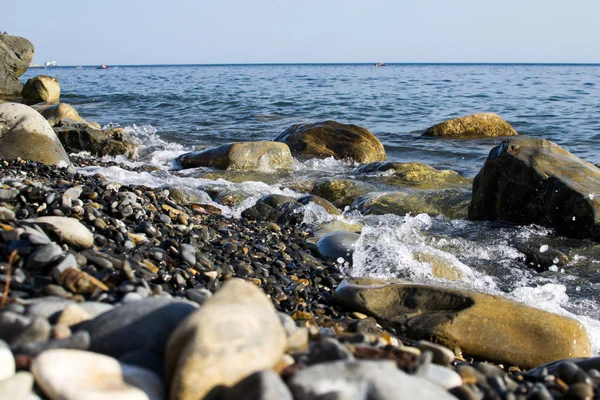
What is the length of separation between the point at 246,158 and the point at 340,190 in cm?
232

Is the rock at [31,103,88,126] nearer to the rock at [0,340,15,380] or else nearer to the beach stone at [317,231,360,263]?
the beach stone at [317,231,360,263]

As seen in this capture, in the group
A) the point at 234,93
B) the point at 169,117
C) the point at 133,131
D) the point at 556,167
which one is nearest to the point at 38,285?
the point at 556,167

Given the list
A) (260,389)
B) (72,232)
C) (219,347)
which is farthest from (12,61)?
(260,389)

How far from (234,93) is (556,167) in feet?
69.6

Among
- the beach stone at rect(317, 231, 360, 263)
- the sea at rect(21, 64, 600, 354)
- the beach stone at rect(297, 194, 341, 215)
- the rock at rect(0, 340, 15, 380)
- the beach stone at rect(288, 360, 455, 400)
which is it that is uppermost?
the rock at rect(0, 340, 15, 380)

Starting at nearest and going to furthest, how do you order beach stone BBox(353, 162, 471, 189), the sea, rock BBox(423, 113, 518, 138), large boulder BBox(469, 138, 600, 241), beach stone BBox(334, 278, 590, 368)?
beach stone BBox(334, 278, 590, 368) → the sea → large boulder BBox(469, 138, 600, 241) → beach stone BBox(353, 162, 471, 189) → rock BBox(423, 113, 518, 138)

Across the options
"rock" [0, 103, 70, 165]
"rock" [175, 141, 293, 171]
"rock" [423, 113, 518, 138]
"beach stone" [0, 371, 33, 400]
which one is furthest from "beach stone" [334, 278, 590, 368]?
"rock" [423, 113, 518, 138]

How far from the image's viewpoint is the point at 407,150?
13.0 meters

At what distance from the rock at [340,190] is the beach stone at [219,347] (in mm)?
6173

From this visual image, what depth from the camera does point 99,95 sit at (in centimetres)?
2630

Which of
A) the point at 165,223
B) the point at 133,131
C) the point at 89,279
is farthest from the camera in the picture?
the point at 133,131

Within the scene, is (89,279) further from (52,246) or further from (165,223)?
(165,223)

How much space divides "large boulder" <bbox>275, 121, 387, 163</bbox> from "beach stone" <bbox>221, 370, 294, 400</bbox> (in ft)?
31.3

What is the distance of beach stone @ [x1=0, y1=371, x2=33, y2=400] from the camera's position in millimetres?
1711
